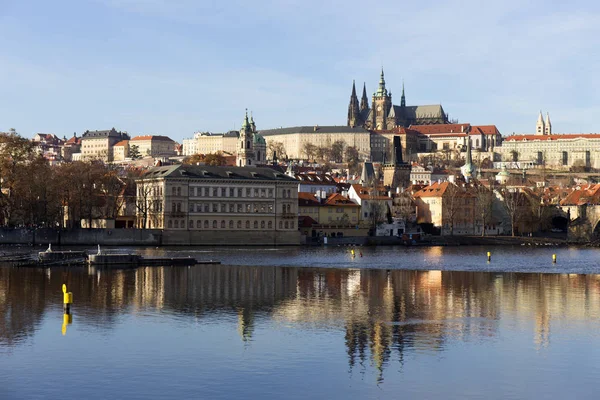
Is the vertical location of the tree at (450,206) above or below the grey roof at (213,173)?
below

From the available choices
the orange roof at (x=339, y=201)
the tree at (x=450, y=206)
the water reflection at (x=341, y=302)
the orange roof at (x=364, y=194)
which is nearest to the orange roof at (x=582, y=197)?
the tree at (x=450, y=206)

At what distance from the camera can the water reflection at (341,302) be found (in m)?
33.1

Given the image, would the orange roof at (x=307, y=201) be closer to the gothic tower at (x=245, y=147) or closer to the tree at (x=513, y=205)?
the tree at (x=513, y=205)

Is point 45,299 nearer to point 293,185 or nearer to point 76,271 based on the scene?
point 76,271

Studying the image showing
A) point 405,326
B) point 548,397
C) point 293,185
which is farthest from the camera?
point 293,185

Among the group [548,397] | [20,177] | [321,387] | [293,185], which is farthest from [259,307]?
[293,185]

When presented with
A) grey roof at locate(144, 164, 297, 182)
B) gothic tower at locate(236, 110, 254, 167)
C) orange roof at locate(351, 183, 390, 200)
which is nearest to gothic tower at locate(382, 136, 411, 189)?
gothic tower at locate(236, 110, 254, 167)

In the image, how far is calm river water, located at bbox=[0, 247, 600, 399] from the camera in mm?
25500

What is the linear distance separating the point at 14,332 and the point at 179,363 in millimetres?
7352

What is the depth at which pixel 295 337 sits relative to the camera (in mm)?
32250

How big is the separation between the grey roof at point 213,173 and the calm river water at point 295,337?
45.4 meters

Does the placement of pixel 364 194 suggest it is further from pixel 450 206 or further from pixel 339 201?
pixel 450 206

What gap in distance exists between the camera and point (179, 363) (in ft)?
92.3

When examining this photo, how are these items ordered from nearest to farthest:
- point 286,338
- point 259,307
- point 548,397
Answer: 1. point 548,397
2. point 286,338
3. point 259,307
